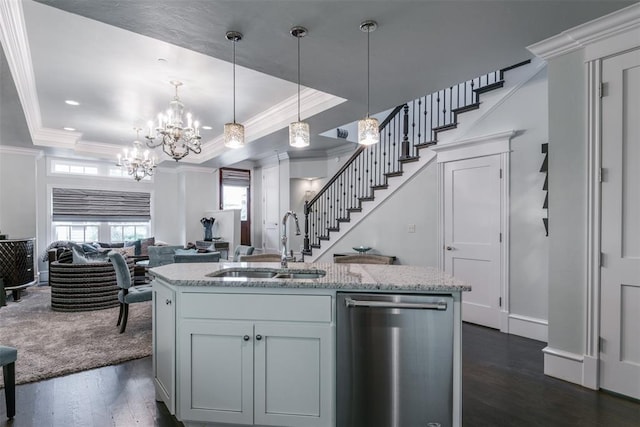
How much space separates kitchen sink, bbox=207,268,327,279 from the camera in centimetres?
243

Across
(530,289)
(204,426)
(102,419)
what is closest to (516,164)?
(530,289)

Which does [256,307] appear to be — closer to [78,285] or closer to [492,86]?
[492,86]

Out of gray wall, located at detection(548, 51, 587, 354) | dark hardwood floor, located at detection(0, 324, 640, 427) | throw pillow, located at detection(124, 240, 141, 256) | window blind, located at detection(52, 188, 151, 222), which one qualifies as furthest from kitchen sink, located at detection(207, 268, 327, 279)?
window blind, located at detection(52, 188, 151, 222)

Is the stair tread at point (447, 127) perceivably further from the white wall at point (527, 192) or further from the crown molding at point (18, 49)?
the crown molding at point (18, 49)

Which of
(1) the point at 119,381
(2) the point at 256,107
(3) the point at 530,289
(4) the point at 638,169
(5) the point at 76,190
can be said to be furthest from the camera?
(5) the point at 76,190

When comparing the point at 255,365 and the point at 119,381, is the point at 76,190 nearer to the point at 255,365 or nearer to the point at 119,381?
the point at 119,381

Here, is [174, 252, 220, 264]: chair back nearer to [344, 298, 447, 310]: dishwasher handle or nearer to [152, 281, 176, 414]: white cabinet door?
[152, 281, 176, 414]: white cabinet door

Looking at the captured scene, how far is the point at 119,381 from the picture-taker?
2.77 meters

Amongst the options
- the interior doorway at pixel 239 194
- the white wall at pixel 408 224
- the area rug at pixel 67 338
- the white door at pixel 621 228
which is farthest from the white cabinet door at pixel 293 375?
the interior doorway at pixel 239 194

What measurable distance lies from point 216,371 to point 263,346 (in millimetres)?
329

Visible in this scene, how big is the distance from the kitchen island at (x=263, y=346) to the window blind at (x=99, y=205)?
723 cm

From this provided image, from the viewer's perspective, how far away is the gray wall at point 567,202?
106 inches

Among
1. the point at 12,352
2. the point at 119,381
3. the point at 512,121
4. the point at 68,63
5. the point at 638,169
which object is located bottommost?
the point at 119,381

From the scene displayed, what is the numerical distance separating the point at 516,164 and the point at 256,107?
3707 mm
